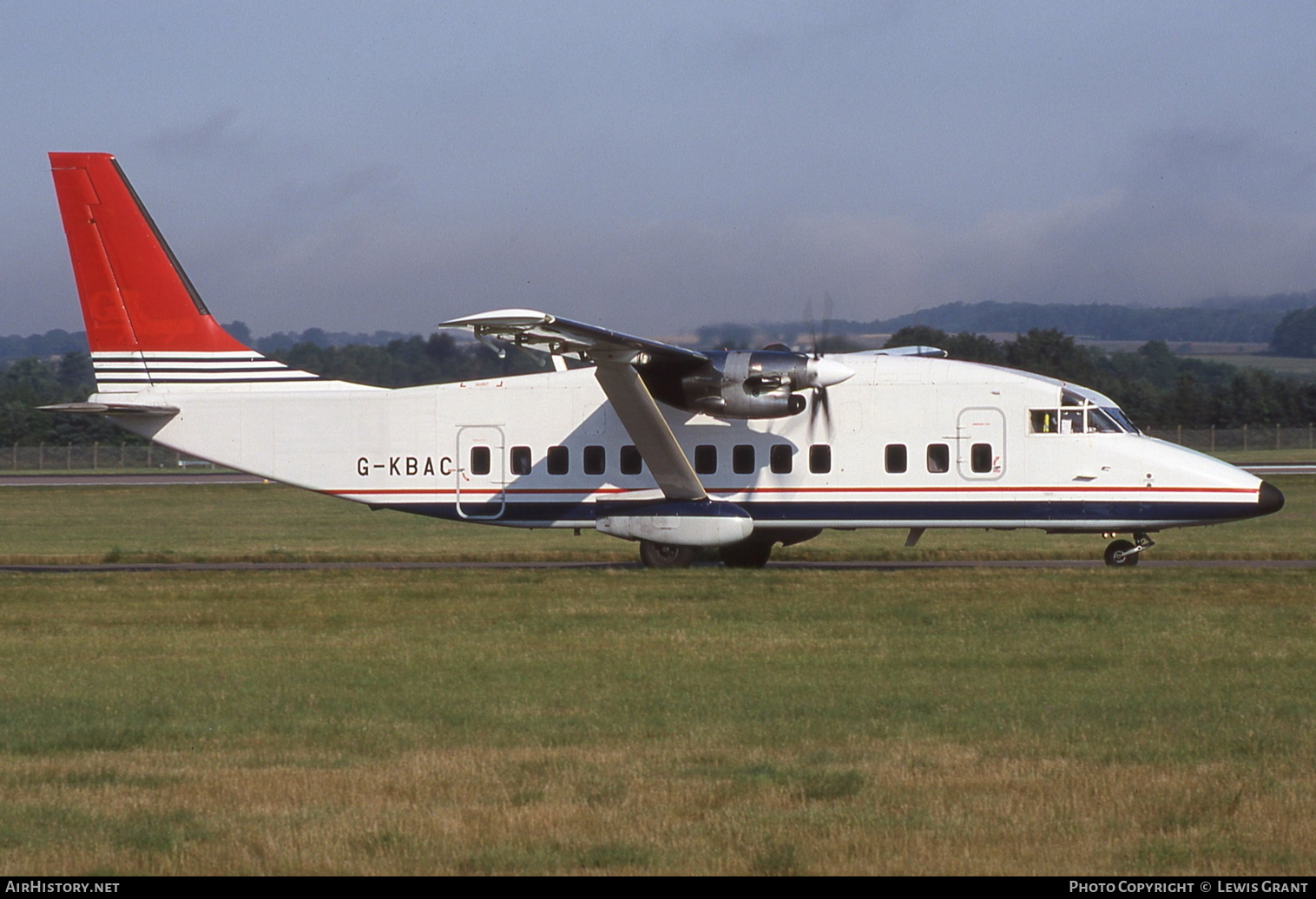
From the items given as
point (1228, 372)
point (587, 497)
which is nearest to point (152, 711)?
point (587, 497)

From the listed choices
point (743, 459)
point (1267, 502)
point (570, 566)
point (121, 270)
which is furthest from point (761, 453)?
point (121, 270)

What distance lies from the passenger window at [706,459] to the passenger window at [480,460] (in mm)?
3552

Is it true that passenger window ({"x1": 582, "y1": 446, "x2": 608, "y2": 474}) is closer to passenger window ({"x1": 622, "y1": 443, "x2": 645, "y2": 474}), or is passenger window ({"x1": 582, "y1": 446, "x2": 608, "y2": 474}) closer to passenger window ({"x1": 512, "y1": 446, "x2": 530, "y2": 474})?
passenger window ({"x1": 622, "y1": 443, "x2": 645, "y2": 474})

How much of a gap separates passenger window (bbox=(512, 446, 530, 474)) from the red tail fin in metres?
5.28

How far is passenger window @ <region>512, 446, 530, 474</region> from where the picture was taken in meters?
23.9

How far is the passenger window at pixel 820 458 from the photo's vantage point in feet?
75.0

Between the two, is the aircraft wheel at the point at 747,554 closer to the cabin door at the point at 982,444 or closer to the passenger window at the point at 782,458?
the passenger window at the point at 782,458

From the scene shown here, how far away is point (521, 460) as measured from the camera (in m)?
24.0

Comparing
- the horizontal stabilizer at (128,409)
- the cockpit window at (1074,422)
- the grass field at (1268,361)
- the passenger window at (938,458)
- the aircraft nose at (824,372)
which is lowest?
the passenger window at (938,458)

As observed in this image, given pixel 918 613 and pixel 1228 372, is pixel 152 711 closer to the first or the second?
pixel 918 613

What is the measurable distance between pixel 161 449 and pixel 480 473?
58.5 meters

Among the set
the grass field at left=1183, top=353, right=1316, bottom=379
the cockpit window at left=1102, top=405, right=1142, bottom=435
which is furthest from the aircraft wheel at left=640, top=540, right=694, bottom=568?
the grass field at left=1183, top=353, right=1316, bottom=379

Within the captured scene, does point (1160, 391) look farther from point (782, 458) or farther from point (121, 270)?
point (121, 270)

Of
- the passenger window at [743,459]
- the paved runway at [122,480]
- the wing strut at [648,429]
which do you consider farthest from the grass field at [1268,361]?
the wing strut at [648,429]
